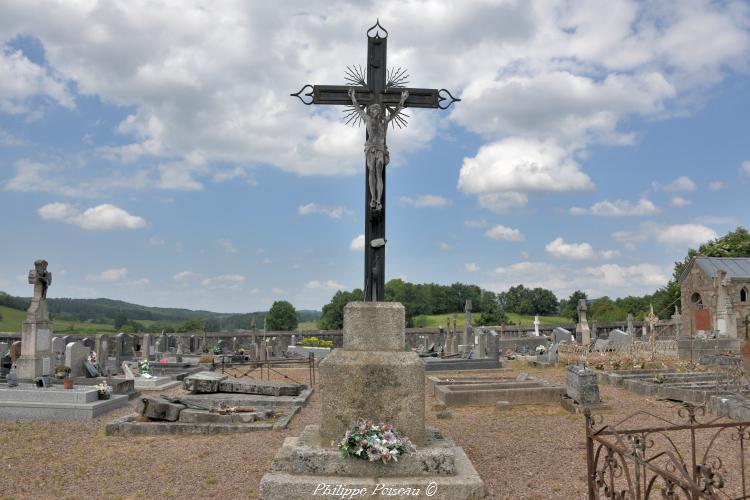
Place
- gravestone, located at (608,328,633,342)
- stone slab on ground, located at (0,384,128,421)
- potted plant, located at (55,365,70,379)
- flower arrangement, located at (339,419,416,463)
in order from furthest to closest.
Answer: gravestone, located at (608,328,633,342) < potted plant, located at (55,365,70,379) < stone slab on ground, located at (0,384,128,421) < flower arrangement, located at (339,419,416,463)

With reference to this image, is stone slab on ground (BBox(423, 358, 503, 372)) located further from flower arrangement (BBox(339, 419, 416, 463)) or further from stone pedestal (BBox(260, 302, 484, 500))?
flower arrangement (BBox(339, 419, 416, 463))

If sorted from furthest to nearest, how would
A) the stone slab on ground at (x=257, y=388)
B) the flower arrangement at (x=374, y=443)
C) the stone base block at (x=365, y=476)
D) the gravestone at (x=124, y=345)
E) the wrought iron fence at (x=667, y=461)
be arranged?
the gravestone at (x=124, y=345) < the stone slab on ground at (x=257, y=388) < the flower arrangement at (x=374, y=443) < the stone base block at (x=365, y=476) < the wrought iron fence at (x=667, y=461)

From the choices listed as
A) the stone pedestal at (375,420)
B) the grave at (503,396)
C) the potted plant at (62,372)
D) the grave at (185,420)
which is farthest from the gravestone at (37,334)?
the stone pedestal at (375,420)

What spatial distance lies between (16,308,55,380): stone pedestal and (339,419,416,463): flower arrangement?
13.9 meters

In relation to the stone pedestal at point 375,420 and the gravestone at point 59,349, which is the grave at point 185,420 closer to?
the stone pedestal at point 375,420

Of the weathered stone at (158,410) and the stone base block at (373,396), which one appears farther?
the weathered stone at (158,410)

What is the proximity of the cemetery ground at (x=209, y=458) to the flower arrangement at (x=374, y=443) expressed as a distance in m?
1.04

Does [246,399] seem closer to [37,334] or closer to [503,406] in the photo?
[503,406]

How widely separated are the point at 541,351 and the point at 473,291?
63729mm

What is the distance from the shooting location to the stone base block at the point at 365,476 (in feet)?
17.5

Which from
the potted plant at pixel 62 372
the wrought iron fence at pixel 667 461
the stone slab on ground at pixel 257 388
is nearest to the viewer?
the wrought iron fence at pixel 667 461

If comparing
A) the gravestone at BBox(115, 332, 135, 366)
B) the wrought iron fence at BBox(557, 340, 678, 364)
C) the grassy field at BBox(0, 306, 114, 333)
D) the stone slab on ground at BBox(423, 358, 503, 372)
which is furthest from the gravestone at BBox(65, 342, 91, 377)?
the grassy field at BBox(0, 306, 114, 333)

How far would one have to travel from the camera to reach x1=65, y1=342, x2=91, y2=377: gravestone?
16.6 m

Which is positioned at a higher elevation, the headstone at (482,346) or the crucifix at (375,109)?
the crucifix at (375,109)
